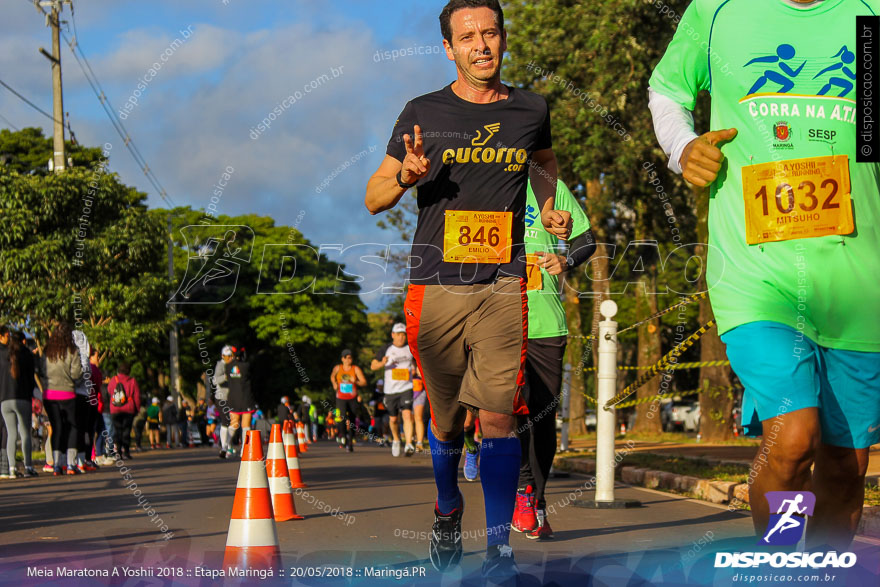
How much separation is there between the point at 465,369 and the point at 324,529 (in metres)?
2.85

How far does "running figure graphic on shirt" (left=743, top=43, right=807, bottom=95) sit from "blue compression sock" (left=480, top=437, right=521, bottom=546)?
Answer: 1.85 metres

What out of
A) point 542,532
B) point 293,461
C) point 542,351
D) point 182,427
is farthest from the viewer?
point 182,427

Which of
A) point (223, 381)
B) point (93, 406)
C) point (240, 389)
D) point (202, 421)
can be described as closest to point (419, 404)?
point (240, 389)

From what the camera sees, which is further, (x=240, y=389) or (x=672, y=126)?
(x=240, y=389)

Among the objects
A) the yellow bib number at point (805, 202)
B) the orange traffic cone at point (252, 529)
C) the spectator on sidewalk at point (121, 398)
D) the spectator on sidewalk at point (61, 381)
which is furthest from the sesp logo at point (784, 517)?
the spectator on sidewalk at point (121, 398)

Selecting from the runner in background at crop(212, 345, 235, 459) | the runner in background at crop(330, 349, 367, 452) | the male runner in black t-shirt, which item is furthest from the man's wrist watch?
the runner in background at crop(330, 349, 367, 452)

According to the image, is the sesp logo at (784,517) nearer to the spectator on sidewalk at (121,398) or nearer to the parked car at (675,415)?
the spectator on sidewalk at (121,398)

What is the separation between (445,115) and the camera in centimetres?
513

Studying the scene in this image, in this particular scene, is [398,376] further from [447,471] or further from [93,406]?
[447,471]

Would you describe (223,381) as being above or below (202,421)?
above

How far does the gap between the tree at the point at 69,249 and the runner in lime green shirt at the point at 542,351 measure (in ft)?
61.9

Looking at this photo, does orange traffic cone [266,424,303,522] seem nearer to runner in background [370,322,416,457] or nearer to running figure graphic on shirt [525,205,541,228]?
running figure graphic on shirt [525,205,541,228]

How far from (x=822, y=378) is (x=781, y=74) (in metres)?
1.11

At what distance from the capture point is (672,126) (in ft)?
14.4
